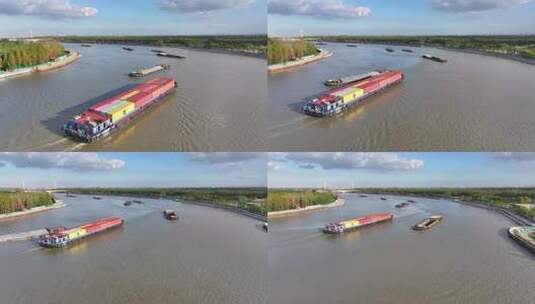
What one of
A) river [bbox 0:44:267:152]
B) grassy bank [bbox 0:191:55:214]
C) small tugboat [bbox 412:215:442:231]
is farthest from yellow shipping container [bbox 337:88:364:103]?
grassy bank [bbox 0:191:55:214]

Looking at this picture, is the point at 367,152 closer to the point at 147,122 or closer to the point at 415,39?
the point at 147,122

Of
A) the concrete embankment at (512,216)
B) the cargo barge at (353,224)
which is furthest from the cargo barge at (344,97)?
the concrete embankment at (512,216)

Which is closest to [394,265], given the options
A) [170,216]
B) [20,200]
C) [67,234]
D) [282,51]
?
[282,51]

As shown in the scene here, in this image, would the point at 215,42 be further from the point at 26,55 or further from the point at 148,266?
the point at 148,266

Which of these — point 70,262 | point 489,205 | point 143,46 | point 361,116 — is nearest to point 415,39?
point 489,205

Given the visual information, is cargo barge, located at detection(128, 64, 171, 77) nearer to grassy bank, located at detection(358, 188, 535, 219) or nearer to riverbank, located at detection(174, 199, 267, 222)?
riverbank, located at detection(174, 199, 267, 222)
